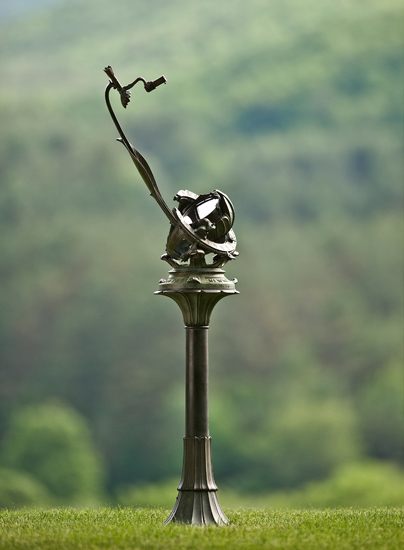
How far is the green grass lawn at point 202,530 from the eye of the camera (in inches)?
356

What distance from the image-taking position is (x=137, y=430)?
1128 inches

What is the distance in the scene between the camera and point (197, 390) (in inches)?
386

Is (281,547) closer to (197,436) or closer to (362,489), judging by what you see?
(197,436)

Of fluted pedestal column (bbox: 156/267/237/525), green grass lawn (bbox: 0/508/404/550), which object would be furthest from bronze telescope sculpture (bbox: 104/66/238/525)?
green grass lawn (bbox: 0/508/404/550)

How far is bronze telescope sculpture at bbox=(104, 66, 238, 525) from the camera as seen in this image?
979 centimetres

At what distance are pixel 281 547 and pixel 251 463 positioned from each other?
20.5 m

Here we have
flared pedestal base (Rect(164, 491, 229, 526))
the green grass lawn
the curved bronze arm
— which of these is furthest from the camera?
flared pedestal base (Rect(164, 491, 229, 526))

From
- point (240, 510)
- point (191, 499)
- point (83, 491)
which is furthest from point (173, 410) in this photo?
point (191, 499)

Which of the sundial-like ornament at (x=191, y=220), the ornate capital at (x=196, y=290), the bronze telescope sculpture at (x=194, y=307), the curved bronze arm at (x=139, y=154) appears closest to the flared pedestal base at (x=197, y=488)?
the bronze telescope sculpture at (x=194, y=307)

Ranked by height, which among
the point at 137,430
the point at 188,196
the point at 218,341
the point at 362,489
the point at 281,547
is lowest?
the point at 281,547

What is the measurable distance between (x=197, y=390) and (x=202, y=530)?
1050mm

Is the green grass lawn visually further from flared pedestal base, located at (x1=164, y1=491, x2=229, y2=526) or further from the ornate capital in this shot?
the ornate capital

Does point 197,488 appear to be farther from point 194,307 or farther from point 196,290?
point 196,290

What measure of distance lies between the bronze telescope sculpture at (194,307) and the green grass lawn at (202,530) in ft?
0.94
